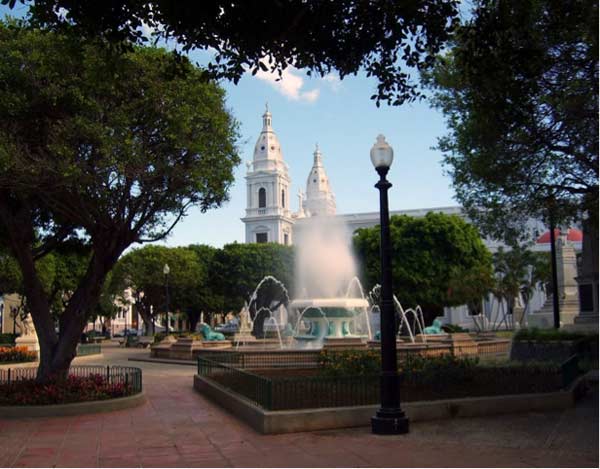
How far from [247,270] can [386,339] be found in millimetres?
Answer: 48338

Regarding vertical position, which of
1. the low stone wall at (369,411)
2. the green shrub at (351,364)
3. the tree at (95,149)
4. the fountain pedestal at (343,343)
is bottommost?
the low stone wall at (369,411)

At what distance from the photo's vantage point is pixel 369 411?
10758 millimetres

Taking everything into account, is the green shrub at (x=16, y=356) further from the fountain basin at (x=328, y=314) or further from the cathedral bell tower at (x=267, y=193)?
the cathedral bell tower at (x=267, y=193)

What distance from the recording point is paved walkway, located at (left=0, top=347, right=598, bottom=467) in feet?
27.6

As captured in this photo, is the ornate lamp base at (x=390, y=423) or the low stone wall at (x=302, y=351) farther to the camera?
the low stone wall at (x=302, y=351)

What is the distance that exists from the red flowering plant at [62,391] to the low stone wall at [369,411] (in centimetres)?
285

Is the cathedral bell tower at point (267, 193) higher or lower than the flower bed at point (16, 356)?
higher

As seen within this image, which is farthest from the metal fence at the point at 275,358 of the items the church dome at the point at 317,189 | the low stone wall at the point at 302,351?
the church dome at the point at 317,189

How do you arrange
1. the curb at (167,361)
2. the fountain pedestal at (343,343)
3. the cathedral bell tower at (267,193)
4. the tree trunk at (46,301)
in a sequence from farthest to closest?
the cathedral bell tower at (267,193) → the curb at (167,361) → the fountain pedestal at (343,343) → the tree trunk at (46,301)

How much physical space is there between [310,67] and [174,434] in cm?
632

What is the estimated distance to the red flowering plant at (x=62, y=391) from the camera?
13141mm

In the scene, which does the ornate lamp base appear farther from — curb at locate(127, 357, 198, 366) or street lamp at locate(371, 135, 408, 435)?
curb at locate(127, 357, 198, 366)

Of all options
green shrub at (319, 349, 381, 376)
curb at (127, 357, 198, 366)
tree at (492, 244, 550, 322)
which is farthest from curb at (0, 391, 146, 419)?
tree at (492, 244, 550, 322)

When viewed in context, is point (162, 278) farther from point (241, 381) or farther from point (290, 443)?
point (290, 443)
